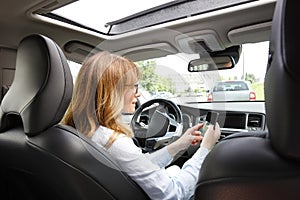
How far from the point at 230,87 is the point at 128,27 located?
2.95ft

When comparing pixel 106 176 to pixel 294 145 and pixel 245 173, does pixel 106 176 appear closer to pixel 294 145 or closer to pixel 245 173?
pixel 245 173

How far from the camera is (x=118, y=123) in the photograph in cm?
141

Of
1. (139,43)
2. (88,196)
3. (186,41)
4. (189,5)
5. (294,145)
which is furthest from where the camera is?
(139,43)

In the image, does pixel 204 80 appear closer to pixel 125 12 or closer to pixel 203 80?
pixel 203 80

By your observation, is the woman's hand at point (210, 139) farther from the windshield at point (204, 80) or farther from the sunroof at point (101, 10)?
the sunroof at point (101, 10)

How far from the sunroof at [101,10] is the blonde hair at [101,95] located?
0.96 m

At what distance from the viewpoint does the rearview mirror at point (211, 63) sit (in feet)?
7.12

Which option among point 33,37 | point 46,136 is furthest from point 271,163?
point 33,37

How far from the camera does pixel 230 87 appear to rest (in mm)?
2248

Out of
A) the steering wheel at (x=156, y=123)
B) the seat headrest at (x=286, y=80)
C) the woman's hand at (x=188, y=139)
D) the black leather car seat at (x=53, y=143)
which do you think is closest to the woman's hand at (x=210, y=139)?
the woman's hand at (x=188, y=139)

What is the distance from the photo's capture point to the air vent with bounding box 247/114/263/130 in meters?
2.40

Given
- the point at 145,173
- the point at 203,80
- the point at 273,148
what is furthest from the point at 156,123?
the point at 273,148

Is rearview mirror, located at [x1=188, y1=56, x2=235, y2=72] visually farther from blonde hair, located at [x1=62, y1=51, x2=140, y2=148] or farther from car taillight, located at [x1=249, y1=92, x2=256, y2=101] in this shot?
blonde hair, located at [x1=62, y1=51, x2=140, y2=148]

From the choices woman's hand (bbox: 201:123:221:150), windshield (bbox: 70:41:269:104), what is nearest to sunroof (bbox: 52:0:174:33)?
windshield (bbox: 70:41:269:104)
